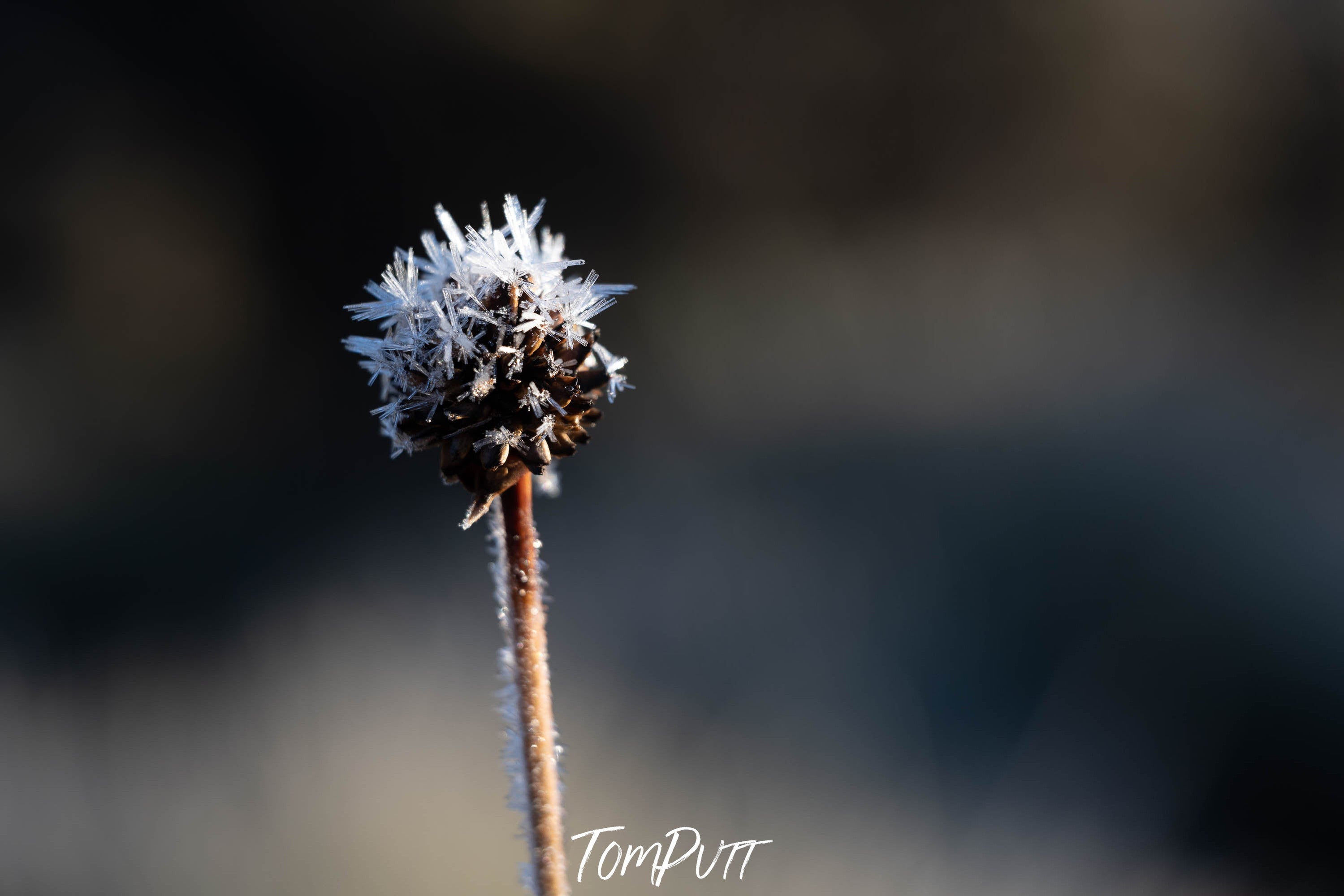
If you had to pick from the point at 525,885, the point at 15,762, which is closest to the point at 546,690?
the point at 525,885

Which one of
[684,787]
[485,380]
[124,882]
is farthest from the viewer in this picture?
[684,787]

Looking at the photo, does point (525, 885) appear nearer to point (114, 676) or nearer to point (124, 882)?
point (124, 882)

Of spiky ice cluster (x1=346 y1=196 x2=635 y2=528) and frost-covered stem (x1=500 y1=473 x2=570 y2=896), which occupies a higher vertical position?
spiky ice cluster (x1=346 y1=196 x2=635 y2=528)

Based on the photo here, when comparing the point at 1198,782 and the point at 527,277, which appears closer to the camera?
the point at 527,277

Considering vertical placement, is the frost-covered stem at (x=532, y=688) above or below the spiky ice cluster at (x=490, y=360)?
below
